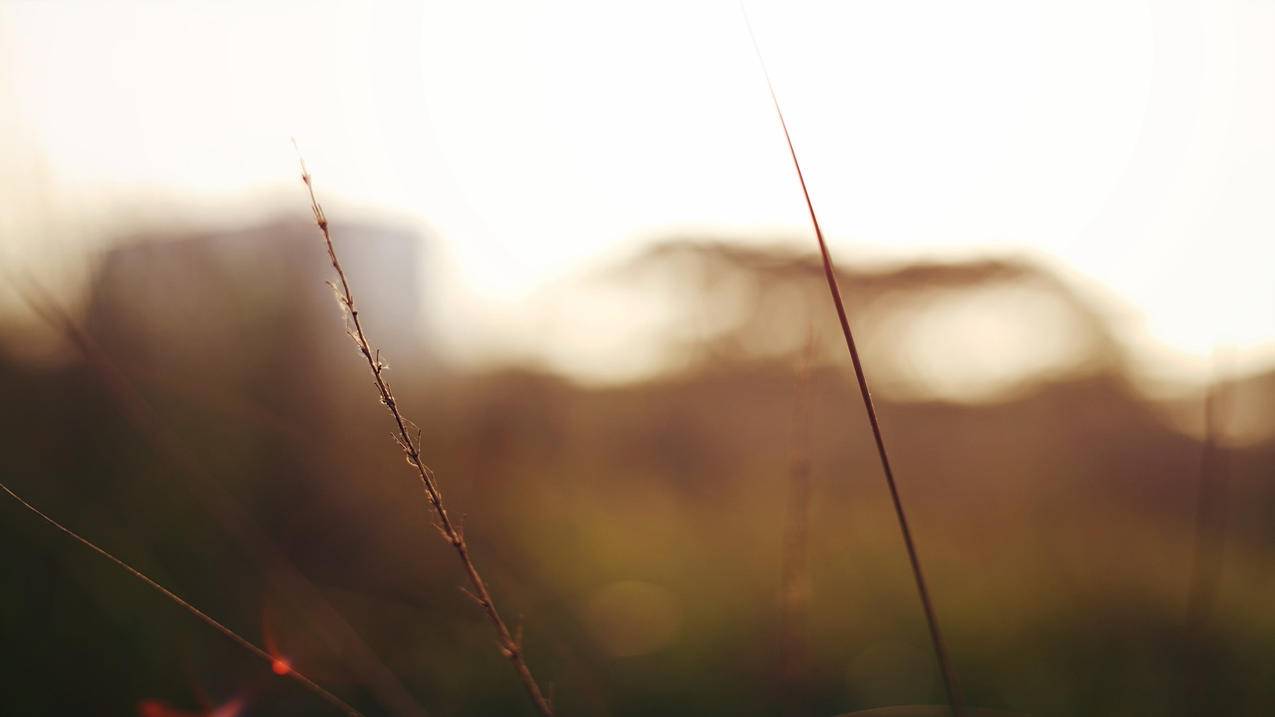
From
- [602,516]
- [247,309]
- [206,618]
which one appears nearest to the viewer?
[206,618]

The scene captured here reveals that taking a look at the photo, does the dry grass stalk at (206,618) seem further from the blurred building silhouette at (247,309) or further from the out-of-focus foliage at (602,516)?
the blurred building silhouette at (247,309)

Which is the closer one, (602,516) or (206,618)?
(206,618)

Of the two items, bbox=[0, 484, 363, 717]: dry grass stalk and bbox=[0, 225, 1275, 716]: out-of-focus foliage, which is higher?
bbox=[0, 484, 363, 717]: dry grass stalk

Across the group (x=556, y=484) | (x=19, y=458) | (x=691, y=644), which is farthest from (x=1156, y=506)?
(x=19, y=458)

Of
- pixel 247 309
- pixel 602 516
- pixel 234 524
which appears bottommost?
pixel 602 516

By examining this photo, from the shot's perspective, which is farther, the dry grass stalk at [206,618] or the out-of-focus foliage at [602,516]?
the out-of-focus foliage at [602,516]

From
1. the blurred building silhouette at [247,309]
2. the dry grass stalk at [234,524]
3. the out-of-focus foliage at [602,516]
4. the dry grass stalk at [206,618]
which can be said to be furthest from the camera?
the blurred building silhouette at [247,309]

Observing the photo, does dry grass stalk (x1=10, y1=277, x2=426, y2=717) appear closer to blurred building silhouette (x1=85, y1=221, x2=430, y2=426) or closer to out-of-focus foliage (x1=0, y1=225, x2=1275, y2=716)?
out-of-focus foliage (x1=0, y1=225, x2=1275, y2=716)

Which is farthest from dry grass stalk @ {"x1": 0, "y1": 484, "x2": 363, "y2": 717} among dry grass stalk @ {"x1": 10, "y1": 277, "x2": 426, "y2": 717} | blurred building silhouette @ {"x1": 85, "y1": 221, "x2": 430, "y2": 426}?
blurred building silhouette @ {"x1": 85, "y1": 221, "x2": 430, "y2": 426}

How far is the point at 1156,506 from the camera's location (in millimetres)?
2539

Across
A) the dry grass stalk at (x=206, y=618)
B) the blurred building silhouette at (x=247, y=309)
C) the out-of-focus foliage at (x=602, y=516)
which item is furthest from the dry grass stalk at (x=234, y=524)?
the blurred building silhouette at (x=247, y=309)

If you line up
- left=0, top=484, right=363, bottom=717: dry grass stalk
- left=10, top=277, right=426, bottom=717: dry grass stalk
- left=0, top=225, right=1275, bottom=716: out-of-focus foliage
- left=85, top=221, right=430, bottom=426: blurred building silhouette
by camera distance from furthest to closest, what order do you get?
left=85, top=221, right=430, bottom=426: blurred building silhouette
left=0, top=225, right=1275, bottom=716: out-of-focus foliage
left=10, top=277, right=426, bottom=717: dry grass stalk
left=0, top=484, right=363, bottom=717: dry grass stalk

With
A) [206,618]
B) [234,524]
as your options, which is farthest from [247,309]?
[206,618]

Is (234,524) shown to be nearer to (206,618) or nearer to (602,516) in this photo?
(206,618)
